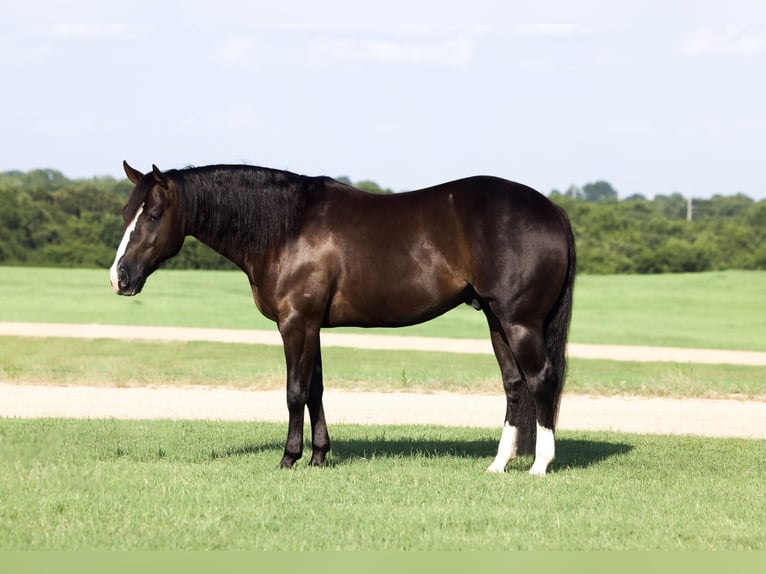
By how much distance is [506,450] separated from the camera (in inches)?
341

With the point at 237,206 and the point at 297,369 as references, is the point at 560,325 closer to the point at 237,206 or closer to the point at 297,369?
the point at 297,369

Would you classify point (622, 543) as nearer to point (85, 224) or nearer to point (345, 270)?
point (345, 270)

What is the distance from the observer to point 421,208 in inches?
334

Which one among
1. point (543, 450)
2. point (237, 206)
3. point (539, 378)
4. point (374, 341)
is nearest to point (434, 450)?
point (543, 450)

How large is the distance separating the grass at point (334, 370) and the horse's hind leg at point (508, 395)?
6113mm

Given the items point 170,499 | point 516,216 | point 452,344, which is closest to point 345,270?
point 516,216

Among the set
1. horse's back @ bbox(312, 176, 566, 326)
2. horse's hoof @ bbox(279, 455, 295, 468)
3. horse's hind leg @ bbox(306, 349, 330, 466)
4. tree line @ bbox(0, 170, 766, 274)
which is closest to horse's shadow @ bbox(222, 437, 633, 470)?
horse's hind leg @ bbox(306, 349, 330, 466)

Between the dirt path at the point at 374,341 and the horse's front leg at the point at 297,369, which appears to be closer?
the horse's front leg at the point at 297,369

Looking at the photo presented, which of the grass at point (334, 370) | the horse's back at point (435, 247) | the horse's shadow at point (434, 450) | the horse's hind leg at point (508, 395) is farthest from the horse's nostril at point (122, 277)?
the grass at point (334, 370)

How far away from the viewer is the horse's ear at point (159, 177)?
8273mm

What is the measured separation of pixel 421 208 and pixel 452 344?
52.7 feet

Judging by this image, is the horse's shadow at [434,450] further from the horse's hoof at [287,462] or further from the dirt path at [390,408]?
the dirt path at [390,408]

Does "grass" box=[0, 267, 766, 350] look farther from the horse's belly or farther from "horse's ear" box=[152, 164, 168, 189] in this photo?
"horse's ear" box=[152, 164, 168, 189]

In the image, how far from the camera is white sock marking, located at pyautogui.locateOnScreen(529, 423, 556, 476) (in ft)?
27.6
